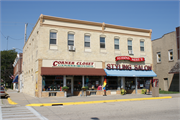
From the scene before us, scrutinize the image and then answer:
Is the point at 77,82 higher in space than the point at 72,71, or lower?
lower

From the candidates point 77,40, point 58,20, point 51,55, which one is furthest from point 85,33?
point 51,55

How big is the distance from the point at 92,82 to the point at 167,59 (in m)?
15.8

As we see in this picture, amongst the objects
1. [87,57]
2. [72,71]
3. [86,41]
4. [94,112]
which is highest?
[86,41]

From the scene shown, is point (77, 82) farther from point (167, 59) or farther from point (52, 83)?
point (167, 59)

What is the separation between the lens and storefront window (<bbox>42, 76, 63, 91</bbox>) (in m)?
20.7

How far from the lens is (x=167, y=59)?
103 ft

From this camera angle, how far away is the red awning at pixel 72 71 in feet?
66.3

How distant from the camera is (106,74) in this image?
2297 centimetres

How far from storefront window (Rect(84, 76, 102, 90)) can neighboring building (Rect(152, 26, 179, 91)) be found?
497 inches

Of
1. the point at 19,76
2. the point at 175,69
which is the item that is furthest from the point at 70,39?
the point at 19,76

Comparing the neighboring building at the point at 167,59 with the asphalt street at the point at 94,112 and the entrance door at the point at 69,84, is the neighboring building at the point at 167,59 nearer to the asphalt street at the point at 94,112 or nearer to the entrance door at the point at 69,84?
the entrance door at the point at 69,84

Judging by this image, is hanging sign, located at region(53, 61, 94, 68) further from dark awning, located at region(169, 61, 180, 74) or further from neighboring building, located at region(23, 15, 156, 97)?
dark awning, located at region(169, 61, 180, 74)

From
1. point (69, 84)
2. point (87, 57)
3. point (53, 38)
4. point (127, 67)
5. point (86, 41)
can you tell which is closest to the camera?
point (53, 38)

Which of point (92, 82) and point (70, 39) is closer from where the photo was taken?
point (70, 39)
